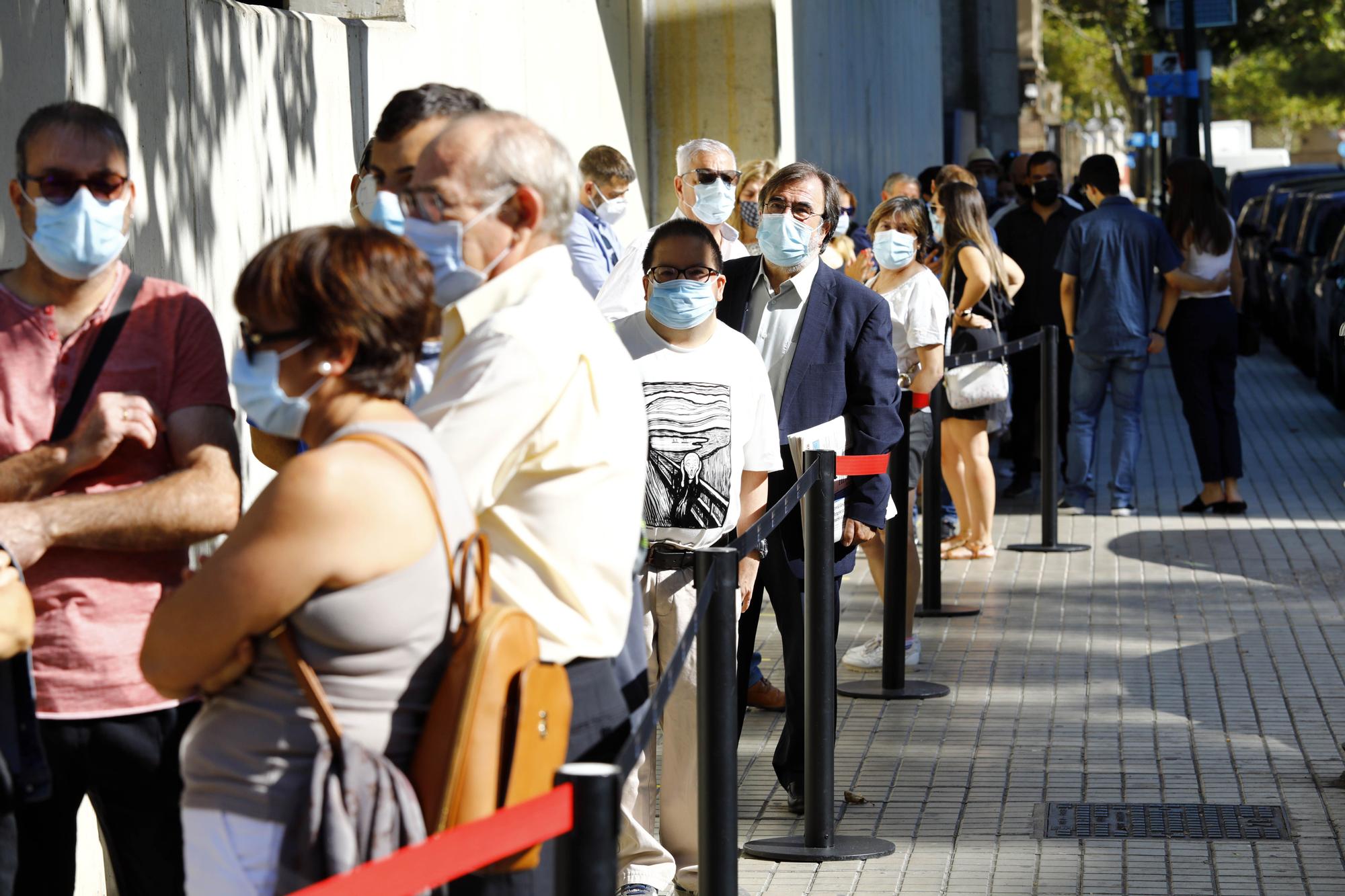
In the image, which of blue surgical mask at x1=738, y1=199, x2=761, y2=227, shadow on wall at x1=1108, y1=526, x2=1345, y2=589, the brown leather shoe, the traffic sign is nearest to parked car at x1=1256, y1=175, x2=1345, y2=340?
the traffic sign

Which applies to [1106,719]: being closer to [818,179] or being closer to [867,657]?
[867,657]

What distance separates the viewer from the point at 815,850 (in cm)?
558

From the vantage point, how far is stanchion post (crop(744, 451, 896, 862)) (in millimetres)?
5332

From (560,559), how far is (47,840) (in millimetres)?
1132

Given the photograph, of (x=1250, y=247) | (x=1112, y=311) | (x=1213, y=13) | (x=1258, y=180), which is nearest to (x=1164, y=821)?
(x=1112, y=311)

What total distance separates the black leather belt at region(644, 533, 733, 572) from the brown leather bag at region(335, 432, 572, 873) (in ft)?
7.10

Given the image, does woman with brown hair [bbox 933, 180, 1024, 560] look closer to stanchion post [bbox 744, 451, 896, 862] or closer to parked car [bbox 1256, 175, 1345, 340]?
stanchion post [bbox 744, 451, 896, 862]

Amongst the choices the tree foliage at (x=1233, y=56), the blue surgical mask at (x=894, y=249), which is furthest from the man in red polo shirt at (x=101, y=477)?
the tree foliage at (x=1233, y=56)

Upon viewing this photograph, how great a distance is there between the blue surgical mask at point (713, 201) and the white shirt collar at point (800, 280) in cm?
155

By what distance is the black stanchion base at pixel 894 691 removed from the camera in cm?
744

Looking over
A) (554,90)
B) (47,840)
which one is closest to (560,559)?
(47,840)

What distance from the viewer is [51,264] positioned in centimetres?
333

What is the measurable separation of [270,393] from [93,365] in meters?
0.71

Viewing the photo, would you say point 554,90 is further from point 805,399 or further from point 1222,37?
point 1222,37
